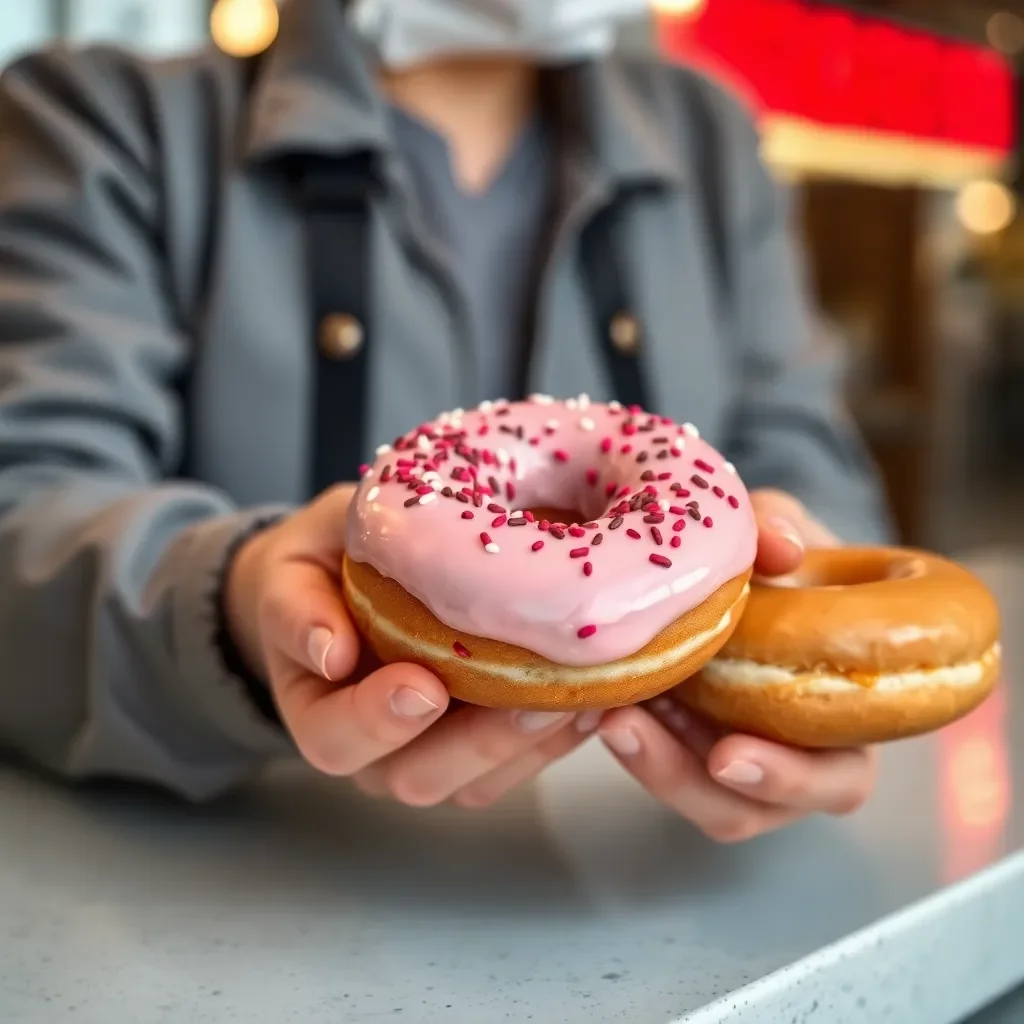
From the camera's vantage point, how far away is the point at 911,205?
4.69m

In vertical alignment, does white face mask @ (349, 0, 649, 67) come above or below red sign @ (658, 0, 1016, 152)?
above

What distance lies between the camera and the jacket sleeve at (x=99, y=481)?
2.52 feet

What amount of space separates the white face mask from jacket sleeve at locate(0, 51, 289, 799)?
0.82 ft

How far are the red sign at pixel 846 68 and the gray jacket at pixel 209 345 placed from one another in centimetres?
175

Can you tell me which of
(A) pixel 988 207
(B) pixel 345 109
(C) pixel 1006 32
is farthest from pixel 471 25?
(A) pixel 988 207

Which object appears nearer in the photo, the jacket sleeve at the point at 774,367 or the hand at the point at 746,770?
the hand at the point at 746,770

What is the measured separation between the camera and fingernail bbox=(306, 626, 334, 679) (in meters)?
0.57

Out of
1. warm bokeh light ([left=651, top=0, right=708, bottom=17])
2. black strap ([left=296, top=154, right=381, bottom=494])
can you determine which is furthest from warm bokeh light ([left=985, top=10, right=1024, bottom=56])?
black strap ([left=296, top=154, right=381, bottom=494])

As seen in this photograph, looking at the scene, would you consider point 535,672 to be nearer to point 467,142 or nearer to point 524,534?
point 524,534

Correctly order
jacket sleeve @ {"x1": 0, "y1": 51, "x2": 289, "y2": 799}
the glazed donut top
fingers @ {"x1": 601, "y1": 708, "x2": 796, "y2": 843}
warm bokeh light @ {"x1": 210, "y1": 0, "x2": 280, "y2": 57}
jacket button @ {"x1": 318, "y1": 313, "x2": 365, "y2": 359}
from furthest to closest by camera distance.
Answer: warm bokeh light @ {"x1": 210, "y1": 0, "x2": 280, "y2": 57}, jacket button @ {"x1": 318, "y1": 313, "x2": 365, "y2": 359}, jacket sleeve @ {"x1": 0, "y1": 51, "x2": 289, "y2": 799}, fingers @ {"x1": 601, "y1": 708, "x2": 796, "y2": 843}, the glazed donut top

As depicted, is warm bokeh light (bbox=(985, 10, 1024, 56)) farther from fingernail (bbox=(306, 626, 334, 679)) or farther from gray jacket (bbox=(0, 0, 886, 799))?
fingernail (bbox=(306, 626, 334, 679))

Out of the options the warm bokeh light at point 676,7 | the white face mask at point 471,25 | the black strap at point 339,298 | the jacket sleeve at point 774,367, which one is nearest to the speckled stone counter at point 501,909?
the black strap at point 339,298

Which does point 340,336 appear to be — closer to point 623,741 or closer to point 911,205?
point 623,741

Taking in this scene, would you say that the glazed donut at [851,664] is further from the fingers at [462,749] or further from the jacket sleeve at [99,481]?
the jacket sleeve at [99,481]
